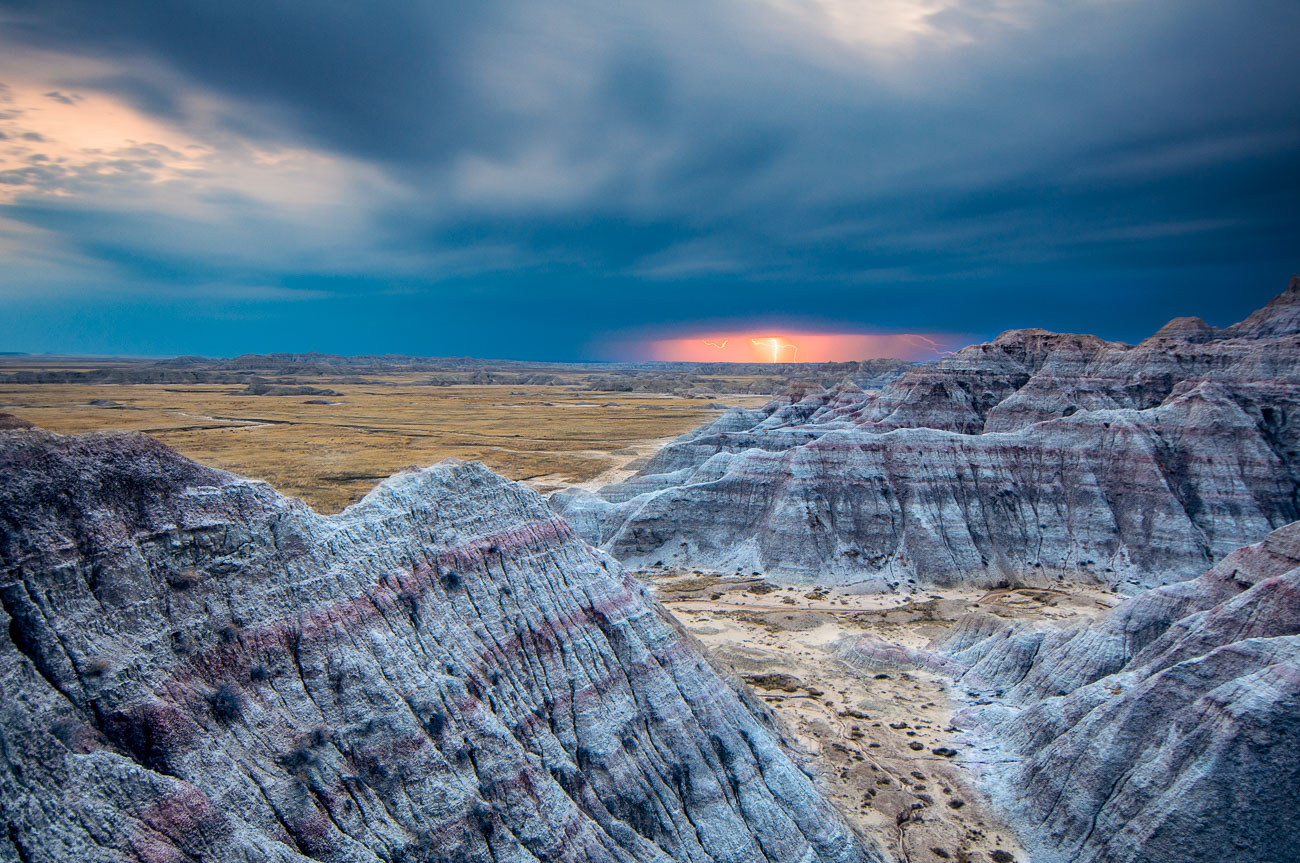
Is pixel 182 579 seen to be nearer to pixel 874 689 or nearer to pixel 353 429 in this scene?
pixel 874 689

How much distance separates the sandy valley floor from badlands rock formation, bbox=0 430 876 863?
390 cm

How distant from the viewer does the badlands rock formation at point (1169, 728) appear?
44.4 feet

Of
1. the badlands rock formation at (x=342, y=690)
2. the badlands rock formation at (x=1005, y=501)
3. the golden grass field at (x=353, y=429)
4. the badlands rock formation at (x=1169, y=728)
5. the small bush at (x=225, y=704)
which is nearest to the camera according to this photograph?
the badlands rock formation at (x=342, y=690)

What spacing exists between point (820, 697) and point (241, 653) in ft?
65.1

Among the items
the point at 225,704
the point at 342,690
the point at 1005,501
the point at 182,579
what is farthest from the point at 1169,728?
the point at 1005,501

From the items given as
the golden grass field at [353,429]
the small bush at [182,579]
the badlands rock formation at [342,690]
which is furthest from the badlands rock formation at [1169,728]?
the golden grass field at [353,429]

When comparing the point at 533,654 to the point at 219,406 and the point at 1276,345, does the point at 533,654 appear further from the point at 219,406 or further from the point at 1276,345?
the point at 219,406

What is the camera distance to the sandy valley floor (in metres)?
17.5

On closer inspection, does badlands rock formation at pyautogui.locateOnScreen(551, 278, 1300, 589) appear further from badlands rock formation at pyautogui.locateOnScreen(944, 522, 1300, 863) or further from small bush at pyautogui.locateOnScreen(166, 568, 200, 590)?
small bush at pyautogui.locateOnScreen(166, 568, 200, 590)

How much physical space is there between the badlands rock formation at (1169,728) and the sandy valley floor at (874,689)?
1421 millimetres

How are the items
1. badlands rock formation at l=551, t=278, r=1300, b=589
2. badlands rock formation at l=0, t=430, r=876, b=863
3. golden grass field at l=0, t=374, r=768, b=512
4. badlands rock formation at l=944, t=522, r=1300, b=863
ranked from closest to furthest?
1. badlands rock formation at l=0, t=430, r=876, b=863
2. badlands rock formation at l=944, t=522, r=1300, b=863
3. badlands rock formation at l=551, t=278, r=1300, b=589
4. golden grass field at l=0, t=374, r=768, b=512

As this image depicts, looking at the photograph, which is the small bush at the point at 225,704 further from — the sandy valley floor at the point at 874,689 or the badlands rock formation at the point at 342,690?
the sandy valley floor at the point at 874,689

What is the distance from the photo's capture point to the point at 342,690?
10.9m

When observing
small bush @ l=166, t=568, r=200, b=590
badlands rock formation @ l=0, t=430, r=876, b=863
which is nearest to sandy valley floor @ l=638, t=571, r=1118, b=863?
badlands rock formation @ l=0, t=430, r=876, b=863
